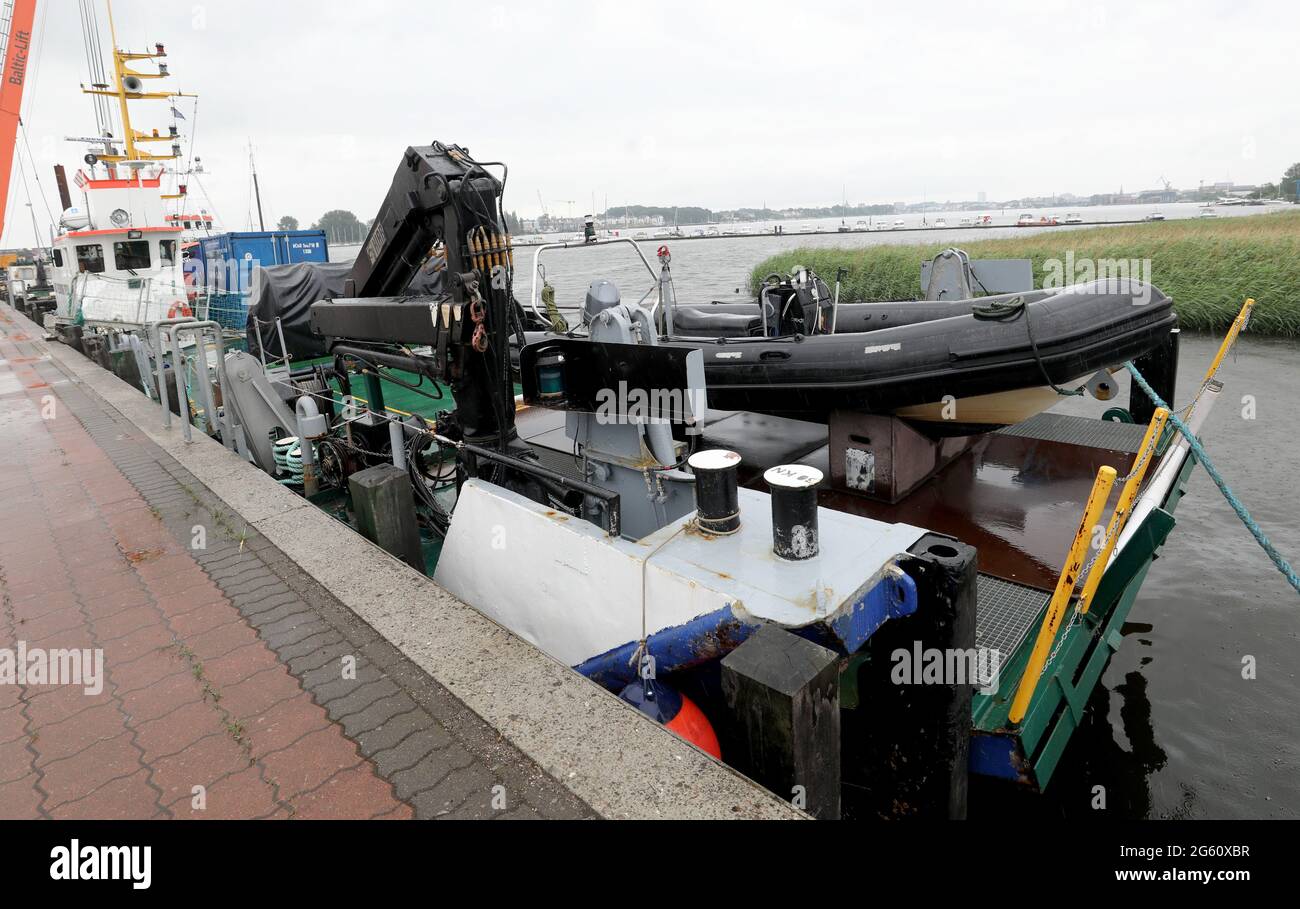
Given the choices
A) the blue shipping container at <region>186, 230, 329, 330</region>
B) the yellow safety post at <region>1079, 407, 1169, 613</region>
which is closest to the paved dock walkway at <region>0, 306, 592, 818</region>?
the yellow safety post at <region>1079, 407, 1169, 613</region>

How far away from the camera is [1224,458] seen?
8.20 metres

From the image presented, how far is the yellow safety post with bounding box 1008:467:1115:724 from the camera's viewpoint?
2516mm

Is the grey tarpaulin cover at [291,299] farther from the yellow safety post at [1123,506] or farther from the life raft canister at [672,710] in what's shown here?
the yellow safety post at [1123,506]

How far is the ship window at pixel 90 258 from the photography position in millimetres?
16078

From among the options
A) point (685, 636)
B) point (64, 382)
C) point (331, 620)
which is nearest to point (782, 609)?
point (685, 636)

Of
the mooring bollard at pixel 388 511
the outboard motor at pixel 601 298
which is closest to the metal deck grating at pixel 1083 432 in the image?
the outboard motor at pixel 601 298

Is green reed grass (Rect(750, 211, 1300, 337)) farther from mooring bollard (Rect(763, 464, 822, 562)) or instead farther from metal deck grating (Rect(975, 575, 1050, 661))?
mooring bollard (Rect(763, 464, 822, 562))

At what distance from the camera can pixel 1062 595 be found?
269 centimetres

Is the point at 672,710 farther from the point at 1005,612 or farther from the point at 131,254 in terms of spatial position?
the point at 131,254

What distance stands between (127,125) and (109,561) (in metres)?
20.8

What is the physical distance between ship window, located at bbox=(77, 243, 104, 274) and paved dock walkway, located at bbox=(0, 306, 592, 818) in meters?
14.4

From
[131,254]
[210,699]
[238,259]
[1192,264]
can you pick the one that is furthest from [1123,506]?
[131,254]

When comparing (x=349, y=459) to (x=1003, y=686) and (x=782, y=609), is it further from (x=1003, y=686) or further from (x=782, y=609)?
(x=1003, y=686)

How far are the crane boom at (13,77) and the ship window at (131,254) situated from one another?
2.28 meters
